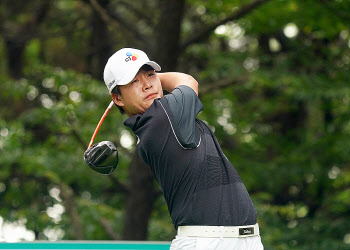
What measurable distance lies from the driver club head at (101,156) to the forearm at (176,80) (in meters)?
0.47

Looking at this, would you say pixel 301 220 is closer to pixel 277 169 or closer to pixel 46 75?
pixel 277 169

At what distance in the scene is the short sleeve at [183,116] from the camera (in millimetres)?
2885

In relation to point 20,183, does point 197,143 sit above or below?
above

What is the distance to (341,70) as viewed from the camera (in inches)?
321

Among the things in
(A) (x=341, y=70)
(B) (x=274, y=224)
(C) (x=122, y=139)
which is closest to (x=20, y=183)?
(C) (x=122, y=139)

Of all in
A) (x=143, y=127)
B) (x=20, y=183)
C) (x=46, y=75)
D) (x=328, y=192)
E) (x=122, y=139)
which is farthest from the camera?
(x=328, y=192)

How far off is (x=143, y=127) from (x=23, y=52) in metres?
8.42

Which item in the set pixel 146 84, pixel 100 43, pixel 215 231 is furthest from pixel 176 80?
pixel 100 43

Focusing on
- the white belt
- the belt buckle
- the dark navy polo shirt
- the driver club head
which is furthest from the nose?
the belt buckle

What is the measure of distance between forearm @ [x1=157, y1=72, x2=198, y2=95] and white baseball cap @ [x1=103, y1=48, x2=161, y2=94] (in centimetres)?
23

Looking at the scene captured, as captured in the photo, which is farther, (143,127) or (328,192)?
(328,192)

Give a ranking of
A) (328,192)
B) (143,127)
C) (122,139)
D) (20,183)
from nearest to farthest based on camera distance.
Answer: (143,127)
(122,139)
(20,183)
(328,192)

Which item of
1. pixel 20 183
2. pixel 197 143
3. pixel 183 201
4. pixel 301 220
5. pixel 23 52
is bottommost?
pixel 301 220

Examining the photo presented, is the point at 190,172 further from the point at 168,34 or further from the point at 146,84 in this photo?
the point at 168,34
